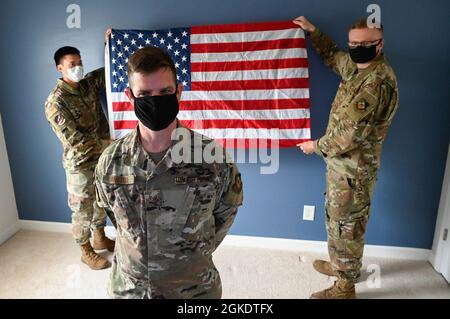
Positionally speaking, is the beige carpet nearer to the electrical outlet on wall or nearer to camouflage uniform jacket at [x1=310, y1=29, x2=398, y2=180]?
the electrical outlet on wall

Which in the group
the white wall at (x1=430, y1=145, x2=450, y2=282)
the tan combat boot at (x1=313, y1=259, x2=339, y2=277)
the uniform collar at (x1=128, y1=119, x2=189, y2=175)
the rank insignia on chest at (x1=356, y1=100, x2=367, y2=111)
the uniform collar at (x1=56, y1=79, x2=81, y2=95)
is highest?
the uniform collar at (x1=56, y1=79, x2=81, y2=95)

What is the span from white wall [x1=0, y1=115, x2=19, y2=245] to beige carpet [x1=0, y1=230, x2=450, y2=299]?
8.3 inches

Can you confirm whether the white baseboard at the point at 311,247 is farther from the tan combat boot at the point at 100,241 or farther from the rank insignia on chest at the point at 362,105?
the rank insignia on chest at the point at 362,105

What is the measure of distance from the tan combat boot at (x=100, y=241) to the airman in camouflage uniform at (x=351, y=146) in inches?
65.8

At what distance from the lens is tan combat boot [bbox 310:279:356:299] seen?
2.21 m

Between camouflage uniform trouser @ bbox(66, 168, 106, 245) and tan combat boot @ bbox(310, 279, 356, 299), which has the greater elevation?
camouflage uniform trouser @ bbox(66, 168, 106, 245)

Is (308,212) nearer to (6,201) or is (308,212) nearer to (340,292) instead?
(340,292)

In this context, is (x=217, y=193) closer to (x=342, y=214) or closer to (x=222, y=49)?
(x=342, y=214)

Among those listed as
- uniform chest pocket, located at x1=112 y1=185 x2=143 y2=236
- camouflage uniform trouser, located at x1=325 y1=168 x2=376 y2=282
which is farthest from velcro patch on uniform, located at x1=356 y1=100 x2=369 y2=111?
uniform chest pocket, located at x1=112 y1=185 x2=143 y2=236

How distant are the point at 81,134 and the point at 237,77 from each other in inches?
45.5

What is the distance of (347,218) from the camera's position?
2.12 metres

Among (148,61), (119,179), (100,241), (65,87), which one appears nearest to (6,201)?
(100,241)

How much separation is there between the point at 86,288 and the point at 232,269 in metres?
1.04

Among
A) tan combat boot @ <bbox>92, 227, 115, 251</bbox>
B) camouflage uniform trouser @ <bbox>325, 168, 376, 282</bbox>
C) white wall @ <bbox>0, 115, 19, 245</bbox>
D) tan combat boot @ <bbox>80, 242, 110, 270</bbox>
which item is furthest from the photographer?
white wall @ <bbox>0, 115, 19, 245</bbox>
